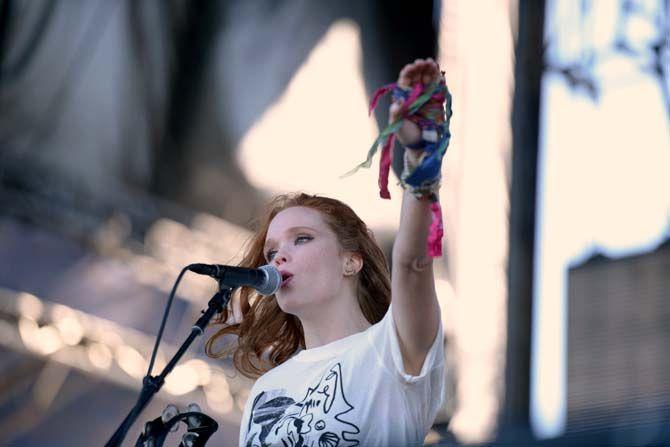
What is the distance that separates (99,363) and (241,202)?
1183 millimetres

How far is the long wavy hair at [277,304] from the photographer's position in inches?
116

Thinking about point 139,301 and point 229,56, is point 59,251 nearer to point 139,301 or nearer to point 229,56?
point 139,301

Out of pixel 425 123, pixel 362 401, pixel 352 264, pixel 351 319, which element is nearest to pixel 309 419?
pixel 362 401

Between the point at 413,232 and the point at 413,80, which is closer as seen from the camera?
the point at 413,80

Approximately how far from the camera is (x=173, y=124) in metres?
6.35

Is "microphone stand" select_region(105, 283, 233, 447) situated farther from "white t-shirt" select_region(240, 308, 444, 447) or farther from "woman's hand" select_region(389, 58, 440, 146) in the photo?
"woman's hand" select_region(389, 58, 440, 146)

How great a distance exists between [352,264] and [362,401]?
1.61 ft

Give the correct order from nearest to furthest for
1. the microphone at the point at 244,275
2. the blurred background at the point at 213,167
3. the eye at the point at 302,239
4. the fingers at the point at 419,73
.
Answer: the fingers at the point at 419,73, the microphone at the point at 244,275, the eye at the point at 302,239, the blurred background at the point at 213,167

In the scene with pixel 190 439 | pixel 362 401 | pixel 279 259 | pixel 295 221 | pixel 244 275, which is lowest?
pixel 190 439

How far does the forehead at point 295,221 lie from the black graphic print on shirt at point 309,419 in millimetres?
413

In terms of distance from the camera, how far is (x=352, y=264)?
2.90 m

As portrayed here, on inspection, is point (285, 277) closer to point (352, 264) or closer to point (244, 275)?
point (352, 264)

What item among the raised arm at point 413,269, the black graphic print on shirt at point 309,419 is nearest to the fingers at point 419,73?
the raised arm at point 413,269

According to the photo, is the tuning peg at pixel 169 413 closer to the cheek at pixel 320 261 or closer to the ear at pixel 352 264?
the cheek at pixel 320 261
